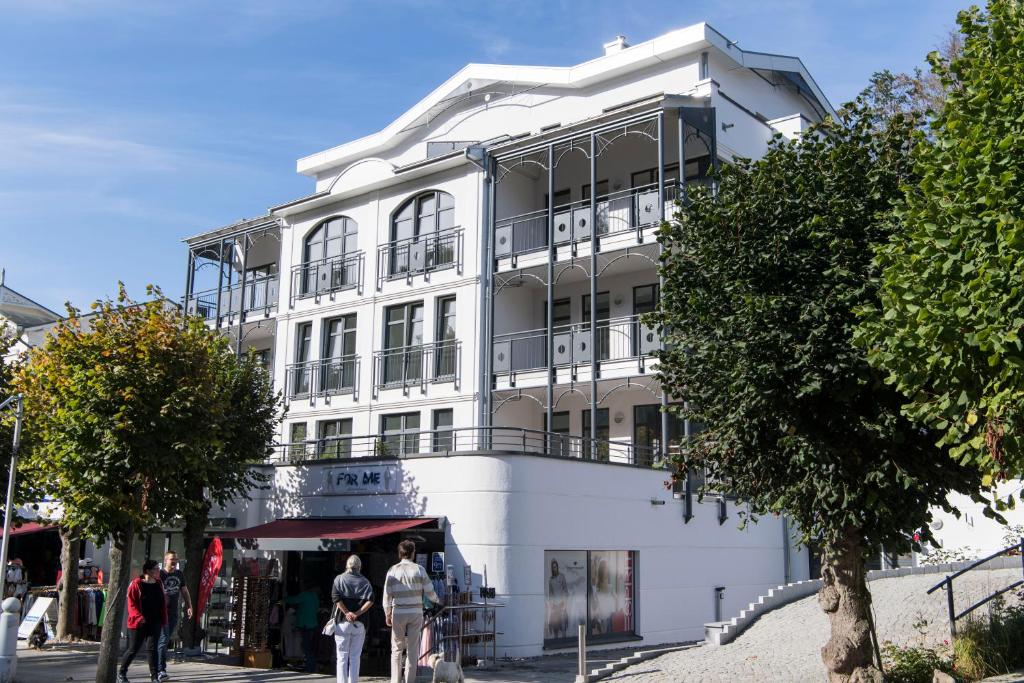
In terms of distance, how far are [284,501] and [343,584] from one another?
8.96 meters

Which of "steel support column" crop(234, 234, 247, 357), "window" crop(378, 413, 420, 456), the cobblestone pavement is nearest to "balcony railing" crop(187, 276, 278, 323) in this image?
"steel support column" crop(234, 234, 247, 357)

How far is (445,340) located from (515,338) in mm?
1938

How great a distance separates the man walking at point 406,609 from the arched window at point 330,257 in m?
17.7

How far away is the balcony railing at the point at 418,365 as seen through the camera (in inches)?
1032

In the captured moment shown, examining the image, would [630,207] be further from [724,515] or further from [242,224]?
[242,224]

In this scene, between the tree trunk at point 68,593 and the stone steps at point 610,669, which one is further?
the tree trunk at point 68,593

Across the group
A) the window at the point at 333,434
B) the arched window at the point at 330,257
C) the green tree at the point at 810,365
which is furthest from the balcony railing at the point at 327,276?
the green tree at the point at 810,365

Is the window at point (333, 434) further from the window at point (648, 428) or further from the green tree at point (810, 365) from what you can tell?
the green tree at point (810, 365)

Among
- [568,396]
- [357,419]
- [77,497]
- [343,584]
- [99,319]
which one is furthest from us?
[357,419]

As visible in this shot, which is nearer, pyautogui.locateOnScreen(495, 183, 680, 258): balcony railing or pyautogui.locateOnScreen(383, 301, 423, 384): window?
pyautogui.locateOnScreen(495, 183, 680, 258): balcony railing

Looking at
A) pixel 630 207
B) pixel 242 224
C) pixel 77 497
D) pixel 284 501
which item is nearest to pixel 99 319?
pixel 77 497

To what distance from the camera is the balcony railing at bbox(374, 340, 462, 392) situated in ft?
86.0

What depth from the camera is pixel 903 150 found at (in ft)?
43.4

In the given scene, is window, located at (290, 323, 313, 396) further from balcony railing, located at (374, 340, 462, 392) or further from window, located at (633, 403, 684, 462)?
window, located at (633, 403, 684, 462)
